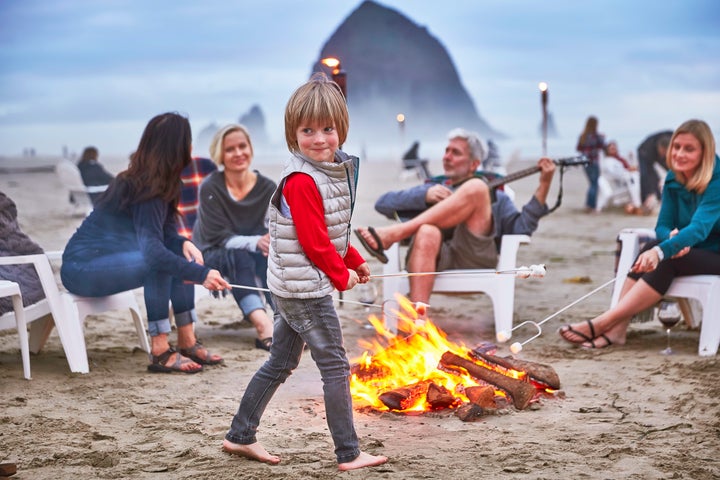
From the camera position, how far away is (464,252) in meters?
5.43

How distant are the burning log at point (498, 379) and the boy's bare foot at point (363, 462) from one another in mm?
925

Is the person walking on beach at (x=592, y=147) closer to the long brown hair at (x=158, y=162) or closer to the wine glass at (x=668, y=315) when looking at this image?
the wine glass at (x=668, y=315)

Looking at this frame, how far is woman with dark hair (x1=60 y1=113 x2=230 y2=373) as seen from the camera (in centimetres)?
451

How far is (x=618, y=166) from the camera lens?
1449 cm

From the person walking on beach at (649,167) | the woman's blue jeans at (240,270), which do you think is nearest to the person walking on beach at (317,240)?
the woman's blue jeans at (240,270)

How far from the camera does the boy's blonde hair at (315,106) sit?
2.89 metres

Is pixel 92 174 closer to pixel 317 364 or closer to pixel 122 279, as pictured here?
pixel 122 279

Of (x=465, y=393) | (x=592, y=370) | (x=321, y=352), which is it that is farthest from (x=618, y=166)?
(x=321, y=352)

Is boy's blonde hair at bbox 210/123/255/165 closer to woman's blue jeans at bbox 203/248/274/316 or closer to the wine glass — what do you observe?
woman's blue jeans at bbox 203/248/274/316

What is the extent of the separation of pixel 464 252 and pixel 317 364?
2.54 meters

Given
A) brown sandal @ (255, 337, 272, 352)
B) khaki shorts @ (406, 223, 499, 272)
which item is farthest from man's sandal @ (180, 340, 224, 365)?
khaki shorts @ (406, 223, 499, 272)

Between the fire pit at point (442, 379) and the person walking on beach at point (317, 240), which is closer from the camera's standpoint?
the person walking on beach at point (317, 240)

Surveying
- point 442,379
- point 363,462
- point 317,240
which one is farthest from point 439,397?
point 317,240

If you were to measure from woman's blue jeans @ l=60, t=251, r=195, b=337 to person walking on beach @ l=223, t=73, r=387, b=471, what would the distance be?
169 cm
